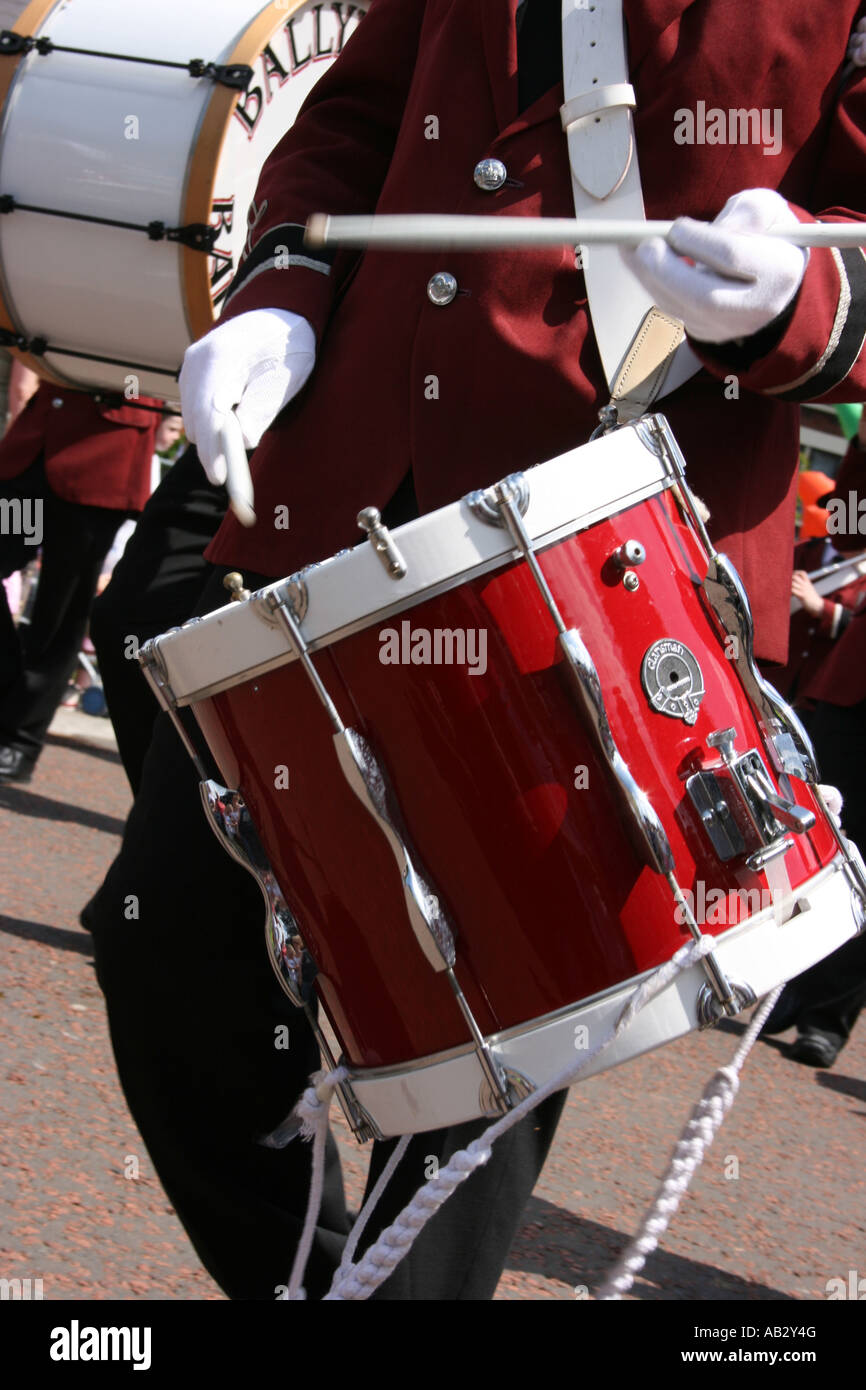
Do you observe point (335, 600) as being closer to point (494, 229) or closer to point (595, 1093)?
point (494, 229)

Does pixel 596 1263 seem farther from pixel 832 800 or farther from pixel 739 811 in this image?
pixel 739 811

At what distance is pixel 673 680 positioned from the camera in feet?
4.90

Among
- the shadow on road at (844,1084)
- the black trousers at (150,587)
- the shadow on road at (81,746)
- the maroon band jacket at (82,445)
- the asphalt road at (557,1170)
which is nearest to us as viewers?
the asphalt road at (557,1170)

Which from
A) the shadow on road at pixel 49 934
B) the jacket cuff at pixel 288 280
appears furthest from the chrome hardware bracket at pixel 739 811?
the shadow on road at pixel 49 934

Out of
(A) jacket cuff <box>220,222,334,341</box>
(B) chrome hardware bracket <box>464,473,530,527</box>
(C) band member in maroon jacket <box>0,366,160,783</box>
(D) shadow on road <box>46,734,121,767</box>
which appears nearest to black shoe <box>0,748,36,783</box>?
(C) band member in maroon jacket <box>0,366,160,783</box>

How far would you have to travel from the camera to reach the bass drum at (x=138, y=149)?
3.73 meters

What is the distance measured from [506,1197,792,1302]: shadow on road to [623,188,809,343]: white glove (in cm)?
162

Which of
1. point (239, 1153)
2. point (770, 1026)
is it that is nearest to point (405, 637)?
point (239, 1153)

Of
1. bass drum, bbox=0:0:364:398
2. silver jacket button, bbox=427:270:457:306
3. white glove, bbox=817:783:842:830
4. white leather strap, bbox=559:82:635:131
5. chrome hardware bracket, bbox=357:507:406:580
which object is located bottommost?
white glove, bbox=817:783:842:830

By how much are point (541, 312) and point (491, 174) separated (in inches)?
5.9

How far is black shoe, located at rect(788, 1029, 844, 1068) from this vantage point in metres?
4.52

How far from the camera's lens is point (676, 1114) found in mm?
3629

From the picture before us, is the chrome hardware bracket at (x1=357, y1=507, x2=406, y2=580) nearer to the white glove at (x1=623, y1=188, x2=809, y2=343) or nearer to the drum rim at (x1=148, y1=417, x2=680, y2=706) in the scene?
the drum rim at (x1=148, y1=417, x2=680, y2=706)

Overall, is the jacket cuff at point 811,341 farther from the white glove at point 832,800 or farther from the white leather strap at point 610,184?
the white glove at point 832,800
